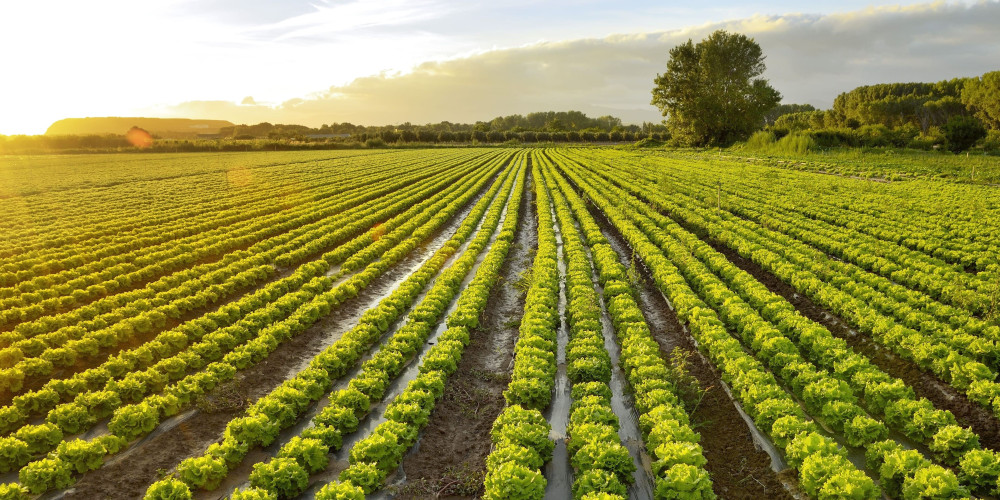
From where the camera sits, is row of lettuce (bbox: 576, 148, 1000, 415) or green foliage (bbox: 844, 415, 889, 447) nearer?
green foliage (bbox: 844, 415, 889, 447)

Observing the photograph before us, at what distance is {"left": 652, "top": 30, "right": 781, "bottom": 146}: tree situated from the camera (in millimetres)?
79250

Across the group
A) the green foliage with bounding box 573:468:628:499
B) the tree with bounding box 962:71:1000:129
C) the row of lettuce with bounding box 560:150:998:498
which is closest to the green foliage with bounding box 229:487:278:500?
the green foliage with bounding box 573:468:628:499

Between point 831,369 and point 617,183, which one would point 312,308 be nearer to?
point 831,369

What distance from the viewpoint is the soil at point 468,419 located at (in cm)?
786

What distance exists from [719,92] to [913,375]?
81.0m

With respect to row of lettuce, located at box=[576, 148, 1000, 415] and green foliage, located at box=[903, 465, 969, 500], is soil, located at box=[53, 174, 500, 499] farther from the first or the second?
row of lettuce, located at box=[576, 148, 1000, 415]

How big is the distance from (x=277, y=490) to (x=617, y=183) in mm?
37290

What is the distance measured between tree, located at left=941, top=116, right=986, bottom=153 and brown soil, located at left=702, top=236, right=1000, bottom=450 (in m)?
56.3

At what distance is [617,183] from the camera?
41.2m

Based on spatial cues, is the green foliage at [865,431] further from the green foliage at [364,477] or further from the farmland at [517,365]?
the green foliage at [364,477]

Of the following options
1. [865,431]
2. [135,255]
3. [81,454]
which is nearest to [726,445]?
[865,431]

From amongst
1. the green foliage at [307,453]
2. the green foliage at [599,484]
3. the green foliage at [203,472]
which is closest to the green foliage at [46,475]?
the green foliage at [203,472]

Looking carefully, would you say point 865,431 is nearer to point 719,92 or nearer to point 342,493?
point 342,493

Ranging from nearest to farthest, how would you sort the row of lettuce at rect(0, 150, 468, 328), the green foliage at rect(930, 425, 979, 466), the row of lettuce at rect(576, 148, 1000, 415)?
the green foliage at rect(930, 425, 979, 466)
the row of lettuce at rect(576, 148, 1000, 415)
the row of lettuce at rect(0, 150, 468, 328)
